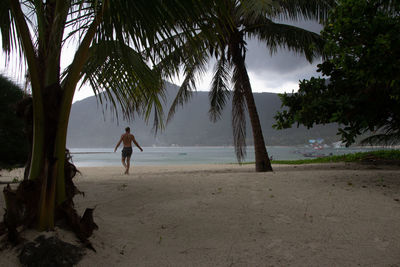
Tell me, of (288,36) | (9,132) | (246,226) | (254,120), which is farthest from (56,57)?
(288,36)

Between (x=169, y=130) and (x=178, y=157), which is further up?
(x=169, y=130)

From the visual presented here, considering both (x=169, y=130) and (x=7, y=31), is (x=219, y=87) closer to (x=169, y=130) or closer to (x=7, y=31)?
(x=7, y=31)

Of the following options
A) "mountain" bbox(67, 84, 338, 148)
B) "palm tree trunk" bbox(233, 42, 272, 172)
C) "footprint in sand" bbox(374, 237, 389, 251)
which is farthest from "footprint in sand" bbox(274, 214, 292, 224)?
"mountain" bbox(67, 84, 338, 148)

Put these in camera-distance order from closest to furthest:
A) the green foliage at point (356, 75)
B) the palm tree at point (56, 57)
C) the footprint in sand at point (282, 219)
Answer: the palm tree at point (56, 57) → the footprint in sand at point (282, 219) → the green foliage at point (356, 75)

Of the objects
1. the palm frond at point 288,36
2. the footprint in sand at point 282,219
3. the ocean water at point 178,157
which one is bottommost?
the ocean water at point 178,157

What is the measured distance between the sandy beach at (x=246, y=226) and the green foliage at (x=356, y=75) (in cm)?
113

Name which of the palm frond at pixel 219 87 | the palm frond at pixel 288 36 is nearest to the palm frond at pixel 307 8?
the palm frond at pixel 288 36

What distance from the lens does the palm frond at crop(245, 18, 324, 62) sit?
6.50 m

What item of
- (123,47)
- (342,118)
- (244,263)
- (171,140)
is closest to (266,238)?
(244,263)

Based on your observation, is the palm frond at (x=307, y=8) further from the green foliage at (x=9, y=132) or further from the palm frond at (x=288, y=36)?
the green foliage at (x=9, y=132)

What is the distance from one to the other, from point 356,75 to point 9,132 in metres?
6.93

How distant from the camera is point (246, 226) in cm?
246

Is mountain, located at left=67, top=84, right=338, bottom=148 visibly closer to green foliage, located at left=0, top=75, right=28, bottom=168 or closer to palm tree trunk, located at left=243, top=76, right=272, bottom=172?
palm tree trunk, located at left=243, top=76, right=272, bottom=172

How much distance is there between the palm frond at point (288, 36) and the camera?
6496mm
